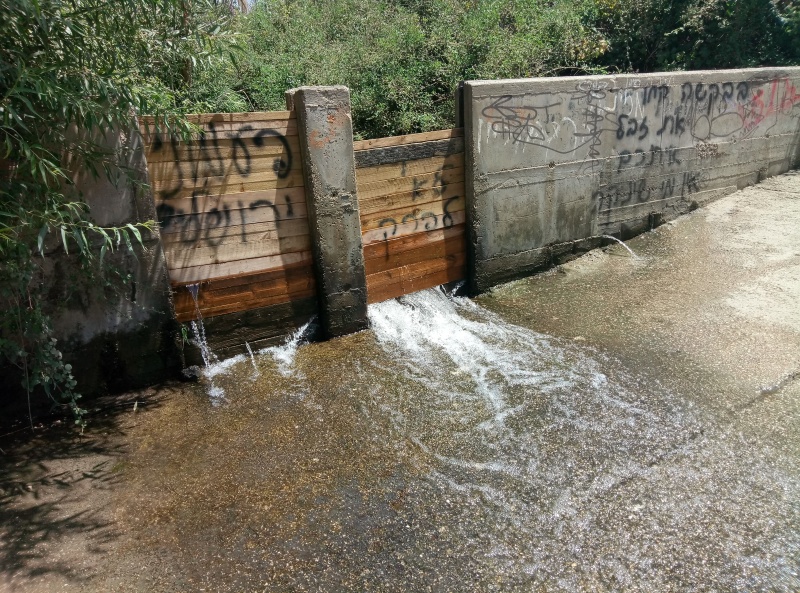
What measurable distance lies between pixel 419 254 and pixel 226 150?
88.2 inches

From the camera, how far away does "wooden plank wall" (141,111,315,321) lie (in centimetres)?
471

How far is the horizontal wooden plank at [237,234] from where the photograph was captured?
481cm

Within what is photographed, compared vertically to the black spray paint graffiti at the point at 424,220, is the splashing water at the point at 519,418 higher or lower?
lower

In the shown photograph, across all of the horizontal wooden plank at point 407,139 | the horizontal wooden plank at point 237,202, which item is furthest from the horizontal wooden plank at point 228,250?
the horizontal wooden plank at point 407,139

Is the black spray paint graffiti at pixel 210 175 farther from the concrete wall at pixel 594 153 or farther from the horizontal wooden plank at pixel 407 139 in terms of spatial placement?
the concrete wall at pixel 594 153

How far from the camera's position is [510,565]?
9.86 ft

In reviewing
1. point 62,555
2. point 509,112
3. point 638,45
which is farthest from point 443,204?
point 638,45

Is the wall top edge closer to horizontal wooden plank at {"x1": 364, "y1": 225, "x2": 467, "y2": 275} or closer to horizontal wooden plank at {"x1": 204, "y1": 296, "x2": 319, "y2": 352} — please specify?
horizontal wooden plank at {"x1": 364, "y1": 225, "x2": 467, "y2": 275}

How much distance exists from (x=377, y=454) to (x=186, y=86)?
4059 mm

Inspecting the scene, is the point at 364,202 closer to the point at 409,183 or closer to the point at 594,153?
the point at 409,183

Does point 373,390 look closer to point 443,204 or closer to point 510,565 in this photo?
point 510,565

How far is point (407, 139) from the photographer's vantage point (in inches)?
226

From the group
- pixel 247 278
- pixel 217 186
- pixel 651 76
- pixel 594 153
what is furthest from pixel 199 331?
pixel 651 76

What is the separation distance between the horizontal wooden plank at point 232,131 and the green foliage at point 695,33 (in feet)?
24.5
